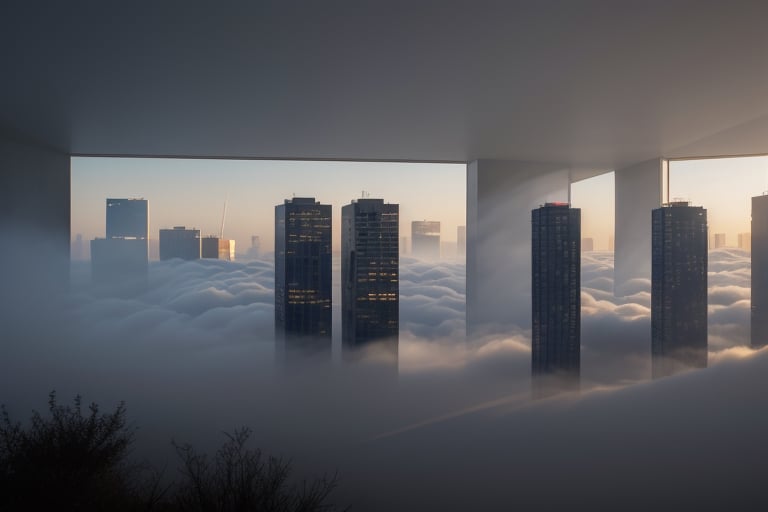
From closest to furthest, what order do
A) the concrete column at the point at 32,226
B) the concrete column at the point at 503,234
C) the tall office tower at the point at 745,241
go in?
the concrete column at the point at 32,226 < the concrete column at the point at 503,234 < the tall office tower at the point at 745,241

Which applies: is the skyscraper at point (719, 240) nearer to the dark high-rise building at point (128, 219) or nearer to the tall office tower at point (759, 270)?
the tall office tower at point (759, 270)

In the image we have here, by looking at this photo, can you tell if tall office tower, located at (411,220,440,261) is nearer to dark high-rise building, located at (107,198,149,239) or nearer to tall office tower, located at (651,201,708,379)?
tall office tower, located at (651,201,708,379)

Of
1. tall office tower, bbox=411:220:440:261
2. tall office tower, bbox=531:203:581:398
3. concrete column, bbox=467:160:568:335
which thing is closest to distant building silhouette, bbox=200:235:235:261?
tall office tower, bbox=411:220:440:261

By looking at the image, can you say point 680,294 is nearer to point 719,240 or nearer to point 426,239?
point 719,240

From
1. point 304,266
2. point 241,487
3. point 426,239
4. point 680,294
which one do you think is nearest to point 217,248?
point 304,266

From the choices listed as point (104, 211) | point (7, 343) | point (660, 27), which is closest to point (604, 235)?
point (660, 27)

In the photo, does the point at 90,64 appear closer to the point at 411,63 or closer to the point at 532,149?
the point at 411,63

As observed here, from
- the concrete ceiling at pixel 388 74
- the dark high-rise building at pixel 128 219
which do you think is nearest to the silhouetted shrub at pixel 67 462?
the concrete ceiling at pixel 388 74

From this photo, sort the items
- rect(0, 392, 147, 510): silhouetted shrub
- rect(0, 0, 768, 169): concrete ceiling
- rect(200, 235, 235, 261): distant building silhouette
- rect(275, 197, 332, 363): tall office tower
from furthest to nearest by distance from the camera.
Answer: rect(275, 197, 332, 363): tall office tower < rect(200, 235, 235, 261): distant building silhouette < rect(0, 392, 147, 510): silhouetted shrub < rect(0, 0, 768, 169): concrete ceiling
